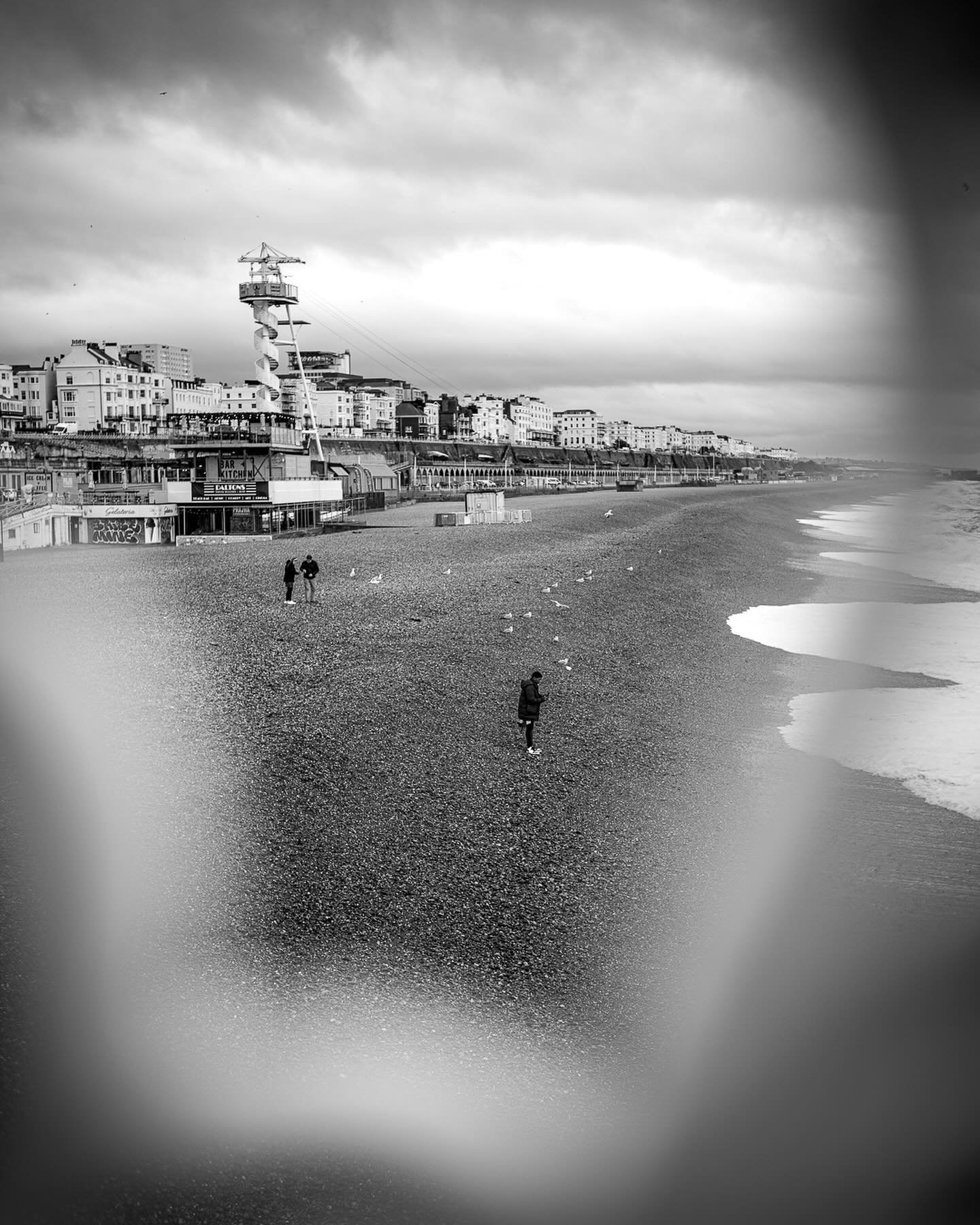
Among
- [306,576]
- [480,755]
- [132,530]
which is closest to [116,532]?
[132,530]

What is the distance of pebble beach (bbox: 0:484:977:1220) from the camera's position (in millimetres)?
8625

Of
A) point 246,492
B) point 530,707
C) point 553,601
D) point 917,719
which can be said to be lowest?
point 917,719

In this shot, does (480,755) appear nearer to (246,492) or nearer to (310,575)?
(310,575)

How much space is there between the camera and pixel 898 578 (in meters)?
5.49

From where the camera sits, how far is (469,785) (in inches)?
480

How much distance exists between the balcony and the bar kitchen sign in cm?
3102

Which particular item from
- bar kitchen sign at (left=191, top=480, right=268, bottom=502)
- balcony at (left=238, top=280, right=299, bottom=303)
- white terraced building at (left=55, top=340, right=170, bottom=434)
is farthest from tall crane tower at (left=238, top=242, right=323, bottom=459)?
white terraced building at (left=55, top=340, right=170, bottom=434)

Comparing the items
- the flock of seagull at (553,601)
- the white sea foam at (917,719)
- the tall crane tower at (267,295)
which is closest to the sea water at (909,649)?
the white sea foam at (917,719)

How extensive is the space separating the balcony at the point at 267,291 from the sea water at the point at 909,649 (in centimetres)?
5146

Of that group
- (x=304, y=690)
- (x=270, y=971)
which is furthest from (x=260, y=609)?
(x=270, y=971)

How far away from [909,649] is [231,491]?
3687 cm

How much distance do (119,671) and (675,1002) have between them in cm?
1168

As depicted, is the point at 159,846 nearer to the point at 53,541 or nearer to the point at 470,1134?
the point at 470,1134

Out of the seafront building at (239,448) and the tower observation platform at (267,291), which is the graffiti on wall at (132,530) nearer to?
the seafront building at (239,448)
